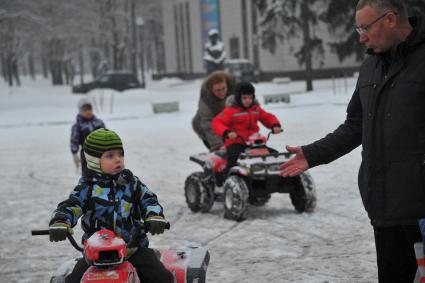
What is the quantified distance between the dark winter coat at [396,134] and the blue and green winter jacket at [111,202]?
123cm

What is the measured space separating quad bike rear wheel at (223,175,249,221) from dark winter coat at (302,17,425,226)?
4.65 metres

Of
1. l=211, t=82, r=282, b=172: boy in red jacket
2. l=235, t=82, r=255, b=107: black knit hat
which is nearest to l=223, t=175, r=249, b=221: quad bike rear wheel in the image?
l=211, t=82, r=282, b=172: boy in red jacket

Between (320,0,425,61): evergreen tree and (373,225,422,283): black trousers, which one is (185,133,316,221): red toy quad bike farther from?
(320,0,425,61): evergreen tree

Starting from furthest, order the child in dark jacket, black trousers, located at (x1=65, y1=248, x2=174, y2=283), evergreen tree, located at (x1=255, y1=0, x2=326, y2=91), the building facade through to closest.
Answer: the building facade → evergreen tree, located at (x1=255, y1=0, x2=326, y2=91) → the child in dark jacket → black trousers, located at (x1=65, y1=248, x2=174, y2=283)

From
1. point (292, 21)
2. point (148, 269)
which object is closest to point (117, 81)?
point (292, 21)

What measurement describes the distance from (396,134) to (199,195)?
567 cm

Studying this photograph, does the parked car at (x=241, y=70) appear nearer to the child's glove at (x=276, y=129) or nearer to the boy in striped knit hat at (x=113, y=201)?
the child's glove at (x=276, y=129)

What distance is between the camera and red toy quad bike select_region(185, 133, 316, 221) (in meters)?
8.57

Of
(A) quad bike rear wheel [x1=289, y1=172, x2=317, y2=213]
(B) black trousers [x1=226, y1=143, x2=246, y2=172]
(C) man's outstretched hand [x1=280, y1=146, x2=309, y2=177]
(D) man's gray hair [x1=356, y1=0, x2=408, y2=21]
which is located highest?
Result: (D) man's gray hair [x1=356, y1=0, x2=408, y2=21]

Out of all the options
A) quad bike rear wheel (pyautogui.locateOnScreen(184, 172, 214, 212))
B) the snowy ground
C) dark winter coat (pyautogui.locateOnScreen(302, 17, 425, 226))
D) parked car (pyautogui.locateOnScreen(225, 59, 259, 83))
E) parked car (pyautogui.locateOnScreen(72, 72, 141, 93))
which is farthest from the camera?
parked car (pyautogui.locateOnScreen(225, 59, 259, 83))

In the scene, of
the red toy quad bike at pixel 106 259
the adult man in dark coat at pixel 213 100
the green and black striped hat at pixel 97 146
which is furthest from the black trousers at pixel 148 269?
the adult man in dark coat at pixel 213 100

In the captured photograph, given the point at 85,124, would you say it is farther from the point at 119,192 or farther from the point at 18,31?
the point at 18,31

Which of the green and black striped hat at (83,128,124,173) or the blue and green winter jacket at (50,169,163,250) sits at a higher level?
the green and black striped hat at (83,128,124,173)

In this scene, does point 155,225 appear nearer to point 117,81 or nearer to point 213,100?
point 213,100
